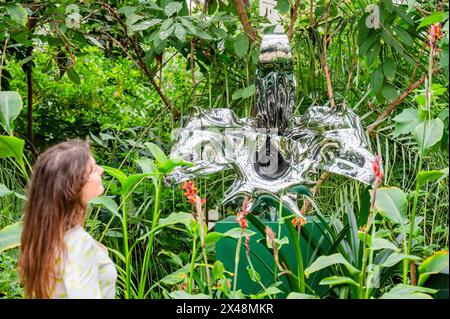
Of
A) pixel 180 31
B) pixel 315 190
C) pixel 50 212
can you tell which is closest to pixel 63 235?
pixel 50 212

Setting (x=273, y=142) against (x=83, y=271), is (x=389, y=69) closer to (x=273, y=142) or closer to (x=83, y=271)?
(x=273, y=142)

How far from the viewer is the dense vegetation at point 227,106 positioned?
9.18ft

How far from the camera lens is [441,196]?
169 inches

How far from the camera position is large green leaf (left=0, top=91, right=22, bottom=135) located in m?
3.01

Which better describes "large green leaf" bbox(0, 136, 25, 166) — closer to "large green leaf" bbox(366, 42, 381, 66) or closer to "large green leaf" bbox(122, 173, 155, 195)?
"large green leaf" bbox(122, 173, 155, 195)

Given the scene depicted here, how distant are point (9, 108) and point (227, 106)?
5.11ft

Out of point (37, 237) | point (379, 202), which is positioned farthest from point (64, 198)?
point (379, 202)

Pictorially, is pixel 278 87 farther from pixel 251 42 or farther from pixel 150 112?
pixel 150 112

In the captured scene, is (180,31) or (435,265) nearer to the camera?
(435,265)

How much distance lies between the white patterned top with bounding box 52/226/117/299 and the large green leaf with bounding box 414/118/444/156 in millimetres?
1125

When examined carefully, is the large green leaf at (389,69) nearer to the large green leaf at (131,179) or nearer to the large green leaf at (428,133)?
the large green leaf at (428,133)

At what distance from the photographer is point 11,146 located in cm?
288

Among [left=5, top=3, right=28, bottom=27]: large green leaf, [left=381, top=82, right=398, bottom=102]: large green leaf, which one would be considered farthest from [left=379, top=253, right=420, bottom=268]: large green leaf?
[left=5, top=3, right=28, bottom=27]: large green leaf
